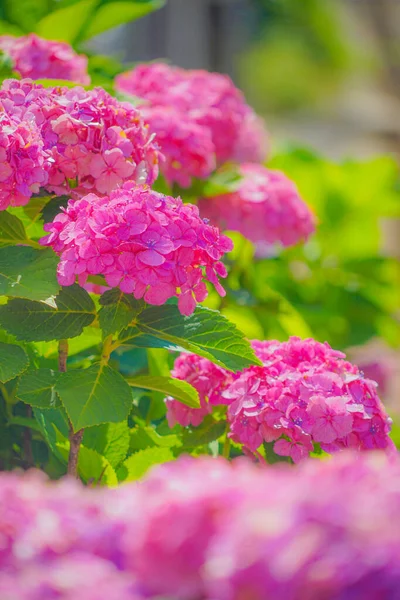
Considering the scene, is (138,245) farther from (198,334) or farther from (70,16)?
(70,16)

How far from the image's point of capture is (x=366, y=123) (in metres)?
8.77

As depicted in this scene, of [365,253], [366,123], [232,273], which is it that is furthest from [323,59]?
[232,273]

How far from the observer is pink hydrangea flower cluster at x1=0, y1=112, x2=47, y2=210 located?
1089 millimetres

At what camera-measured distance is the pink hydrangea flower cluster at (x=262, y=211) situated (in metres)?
1.95

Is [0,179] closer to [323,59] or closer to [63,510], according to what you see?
[63,510]

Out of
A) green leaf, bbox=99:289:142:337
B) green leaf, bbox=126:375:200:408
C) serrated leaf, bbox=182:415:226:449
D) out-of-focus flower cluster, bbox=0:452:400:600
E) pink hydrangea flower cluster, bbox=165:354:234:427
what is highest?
Answer: out-of-focus flower cluster, bbox=0:452:400:600

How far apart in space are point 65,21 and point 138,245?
1.13m

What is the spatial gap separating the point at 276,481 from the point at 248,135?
1566 mm

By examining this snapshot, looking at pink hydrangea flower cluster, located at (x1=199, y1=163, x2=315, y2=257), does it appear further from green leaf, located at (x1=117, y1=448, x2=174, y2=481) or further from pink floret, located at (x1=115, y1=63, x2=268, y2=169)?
green leaf, located at (x1=117, y1=448, x2=174, y2=481)

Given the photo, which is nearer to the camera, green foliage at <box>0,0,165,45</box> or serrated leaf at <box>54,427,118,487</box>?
serrated leaf at <box>54,427,118,487</box>

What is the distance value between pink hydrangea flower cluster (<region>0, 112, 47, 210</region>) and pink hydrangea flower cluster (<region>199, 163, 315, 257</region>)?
2.73 ft

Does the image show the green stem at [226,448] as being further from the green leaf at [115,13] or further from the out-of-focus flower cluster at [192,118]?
the green leaf at [115,13]

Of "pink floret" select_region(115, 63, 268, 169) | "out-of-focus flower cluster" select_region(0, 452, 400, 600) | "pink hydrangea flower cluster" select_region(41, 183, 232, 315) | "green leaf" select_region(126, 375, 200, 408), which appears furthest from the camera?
"pink floret" select_region(115, 63, 268, 169)

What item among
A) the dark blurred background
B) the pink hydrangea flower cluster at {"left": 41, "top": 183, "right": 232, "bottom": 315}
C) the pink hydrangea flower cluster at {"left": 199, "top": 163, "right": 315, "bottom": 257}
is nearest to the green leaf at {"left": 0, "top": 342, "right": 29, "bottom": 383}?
the pink hydrangea flower cluster at {"left": 41, "top": 183, "right": 232, "bottom": 315}
